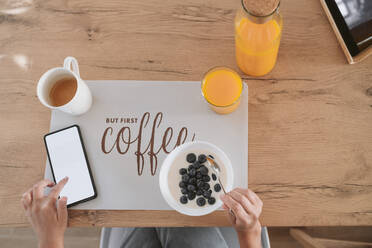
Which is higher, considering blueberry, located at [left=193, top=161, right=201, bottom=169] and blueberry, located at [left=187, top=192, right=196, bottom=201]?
blueberry, located at [left=193, top=161, right=201, bottom=169]

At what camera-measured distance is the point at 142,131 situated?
0.83m

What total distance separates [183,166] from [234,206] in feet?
0.53

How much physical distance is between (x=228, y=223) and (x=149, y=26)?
631mm

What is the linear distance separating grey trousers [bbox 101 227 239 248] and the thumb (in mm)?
271

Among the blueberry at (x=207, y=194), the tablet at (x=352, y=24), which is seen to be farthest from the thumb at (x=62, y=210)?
the tablet at (x=352, y=24)

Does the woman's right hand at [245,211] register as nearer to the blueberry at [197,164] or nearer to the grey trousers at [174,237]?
the blueberry at [197,164]

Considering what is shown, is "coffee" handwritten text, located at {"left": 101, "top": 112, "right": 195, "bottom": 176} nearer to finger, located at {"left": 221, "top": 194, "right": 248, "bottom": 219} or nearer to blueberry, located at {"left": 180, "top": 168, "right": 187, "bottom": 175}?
blueberry, located at {"left": 180, "top": 168, "right": 187, "bottom": 175}

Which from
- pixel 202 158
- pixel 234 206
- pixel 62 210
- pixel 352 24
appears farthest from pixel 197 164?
pixel 352 24

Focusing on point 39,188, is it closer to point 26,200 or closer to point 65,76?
point 26,200

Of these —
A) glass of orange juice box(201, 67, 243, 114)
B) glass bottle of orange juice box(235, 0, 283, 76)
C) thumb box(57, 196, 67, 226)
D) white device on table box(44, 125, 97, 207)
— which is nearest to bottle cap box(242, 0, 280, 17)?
glass bottle of orange juice box(235, 0, 283, 76)

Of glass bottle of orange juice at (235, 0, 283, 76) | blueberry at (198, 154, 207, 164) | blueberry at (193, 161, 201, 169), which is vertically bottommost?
blueberry at (193, 161, 201, 169)

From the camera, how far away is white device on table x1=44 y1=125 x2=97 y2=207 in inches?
30.8

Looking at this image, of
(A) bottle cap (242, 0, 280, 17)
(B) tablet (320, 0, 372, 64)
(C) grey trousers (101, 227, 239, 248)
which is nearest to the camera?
(A) bottle cap (242, 0, 280, 17)

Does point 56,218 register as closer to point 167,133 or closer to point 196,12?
point 167,133
